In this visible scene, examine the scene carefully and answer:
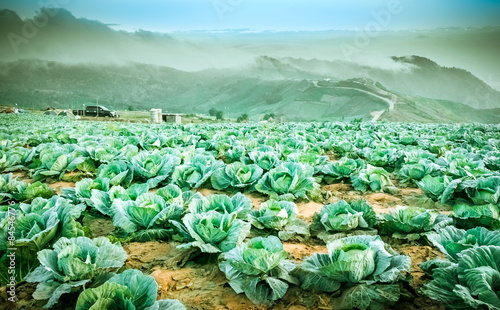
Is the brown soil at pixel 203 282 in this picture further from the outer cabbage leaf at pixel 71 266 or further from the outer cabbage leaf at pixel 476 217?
the outer cabbage leaf at pixel 476 217

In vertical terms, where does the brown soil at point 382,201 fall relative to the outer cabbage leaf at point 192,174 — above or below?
below

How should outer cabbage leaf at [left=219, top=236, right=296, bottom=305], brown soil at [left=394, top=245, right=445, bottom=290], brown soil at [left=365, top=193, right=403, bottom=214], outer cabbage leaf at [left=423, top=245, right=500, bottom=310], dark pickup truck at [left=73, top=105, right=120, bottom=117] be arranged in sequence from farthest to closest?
1. dark pickup truck at [left=73, top=105, right=120, bottom=117]
2. brown soil at [left=365, top=193, right=403, bottom=214]
3. brown soil at [left=394, top=245, right=445, bottom=290]
4. outer cabbage leaf at [left=219, top=236, right=296, bottom=305]
5. outer cabbage leaf at [left=423, top=245, right=500, bottom=310]

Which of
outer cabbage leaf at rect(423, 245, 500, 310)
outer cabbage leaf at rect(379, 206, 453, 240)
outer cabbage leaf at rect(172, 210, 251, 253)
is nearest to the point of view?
outer cabbage leaf at rect(423, 245, 500, 310)

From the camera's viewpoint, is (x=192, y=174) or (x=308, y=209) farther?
(x=192, y=174)

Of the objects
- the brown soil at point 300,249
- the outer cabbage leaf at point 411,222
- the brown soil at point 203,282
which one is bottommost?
the brown soil at point 300,249

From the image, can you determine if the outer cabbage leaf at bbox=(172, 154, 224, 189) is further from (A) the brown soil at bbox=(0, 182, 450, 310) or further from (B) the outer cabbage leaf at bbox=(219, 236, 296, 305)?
(B) the outer cabbage leaf at bbox=(219, 236, 296, 305)

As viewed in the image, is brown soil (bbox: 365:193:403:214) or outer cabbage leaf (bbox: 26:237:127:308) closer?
outer cabbage leaf (bbox: 26:237:127:308)

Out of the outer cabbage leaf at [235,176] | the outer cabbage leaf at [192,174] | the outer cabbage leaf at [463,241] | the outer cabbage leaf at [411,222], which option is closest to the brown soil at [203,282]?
the outer cabbage leaf at [411,222]

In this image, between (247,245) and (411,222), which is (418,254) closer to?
(411,222)

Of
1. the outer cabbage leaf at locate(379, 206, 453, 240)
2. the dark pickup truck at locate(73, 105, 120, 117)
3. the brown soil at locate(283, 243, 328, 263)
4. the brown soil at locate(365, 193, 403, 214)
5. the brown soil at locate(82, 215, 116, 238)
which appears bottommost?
the dark pickup truck at locate(73, 105, 120, 117)

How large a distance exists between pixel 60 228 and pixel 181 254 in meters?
1.07

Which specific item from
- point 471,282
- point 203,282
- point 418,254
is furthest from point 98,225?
point 471,282

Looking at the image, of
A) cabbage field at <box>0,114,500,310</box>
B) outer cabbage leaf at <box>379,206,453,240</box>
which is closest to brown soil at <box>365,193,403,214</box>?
cabbage field at <box>0,114,500,310</box>

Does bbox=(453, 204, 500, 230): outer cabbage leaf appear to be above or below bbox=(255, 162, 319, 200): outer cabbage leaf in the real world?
above
